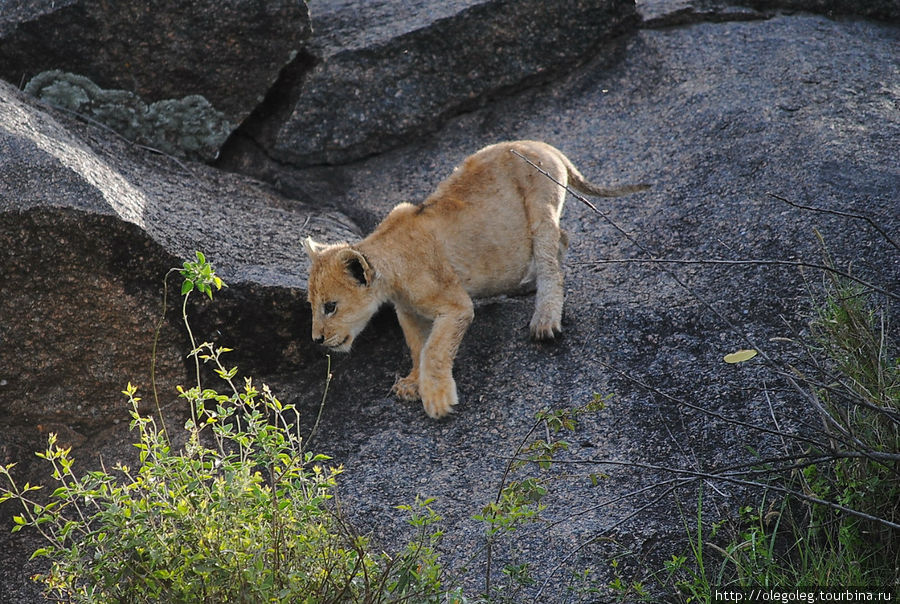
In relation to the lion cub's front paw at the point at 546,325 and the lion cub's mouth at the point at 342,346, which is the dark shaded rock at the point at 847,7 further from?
the lion cub's mouth at the point at 342,346

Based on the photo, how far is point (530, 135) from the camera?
27.0 ft

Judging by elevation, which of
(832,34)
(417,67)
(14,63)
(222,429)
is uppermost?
(14,63)

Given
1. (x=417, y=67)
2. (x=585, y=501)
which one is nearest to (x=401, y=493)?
(x=585, y=501)

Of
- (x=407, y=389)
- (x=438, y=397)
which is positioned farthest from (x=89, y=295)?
(x=438, y=397)

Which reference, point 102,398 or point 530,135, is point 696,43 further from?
point 102,398

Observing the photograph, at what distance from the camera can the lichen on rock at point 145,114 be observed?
7.30 meters

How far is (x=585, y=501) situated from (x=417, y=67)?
16.3ft

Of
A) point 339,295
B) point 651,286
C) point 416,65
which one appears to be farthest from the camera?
point 416,65

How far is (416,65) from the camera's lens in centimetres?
835

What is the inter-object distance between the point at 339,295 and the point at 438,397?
90cm

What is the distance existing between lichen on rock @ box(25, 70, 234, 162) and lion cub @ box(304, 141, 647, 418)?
7.65ft

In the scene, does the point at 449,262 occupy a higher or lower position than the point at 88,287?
lower

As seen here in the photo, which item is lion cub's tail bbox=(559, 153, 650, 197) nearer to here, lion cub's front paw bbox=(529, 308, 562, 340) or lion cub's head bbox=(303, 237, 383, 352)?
lion cub's front paw bbox=(529, 308, 562, 340)

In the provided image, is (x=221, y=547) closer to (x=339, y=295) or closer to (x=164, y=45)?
(x=339, y=295)
